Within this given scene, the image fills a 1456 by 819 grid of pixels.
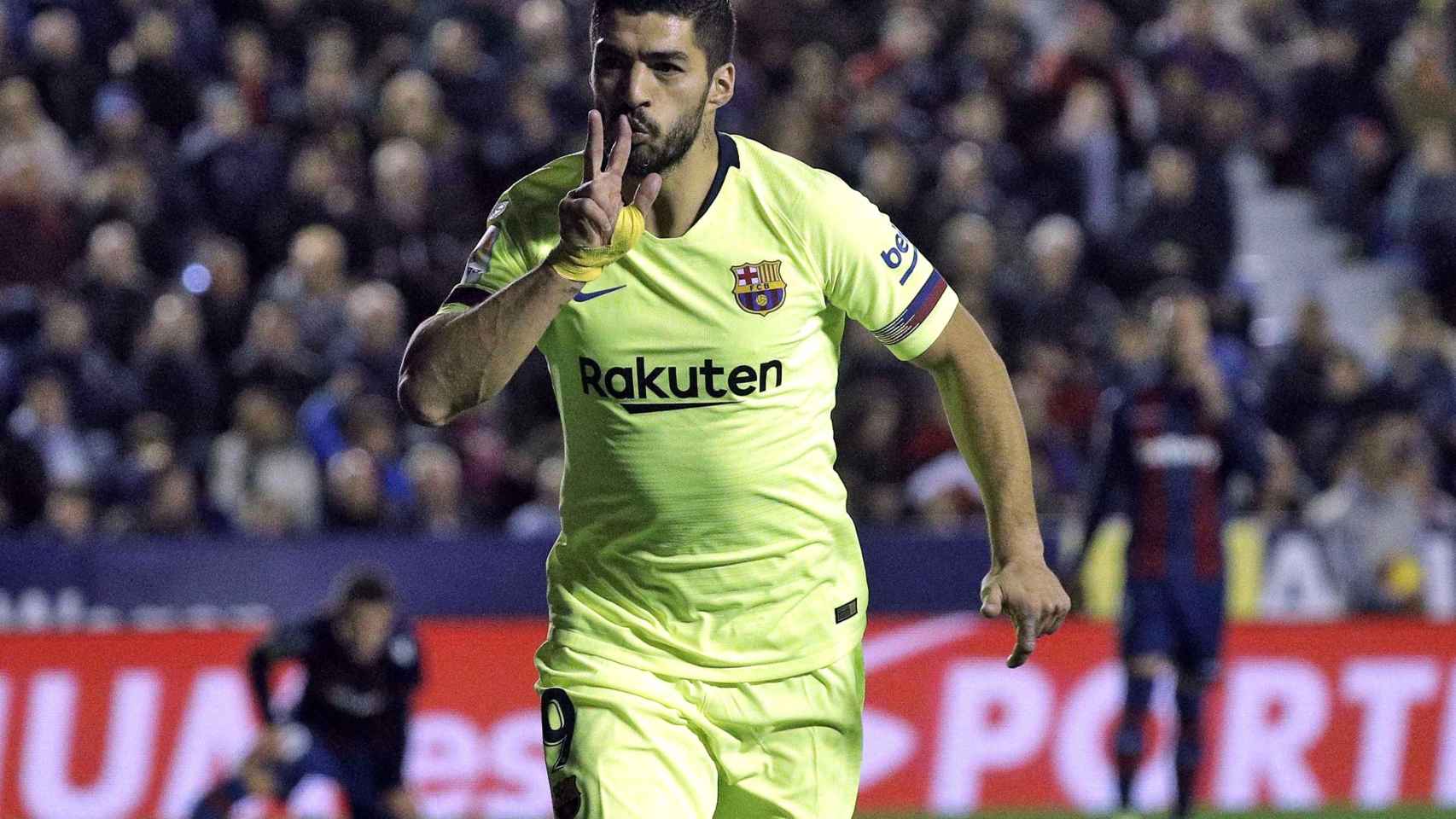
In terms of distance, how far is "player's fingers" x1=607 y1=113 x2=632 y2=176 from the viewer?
3738 mm

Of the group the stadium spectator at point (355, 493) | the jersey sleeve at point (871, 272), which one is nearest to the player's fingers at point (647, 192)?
the jersey sleeve at point (871, 272)

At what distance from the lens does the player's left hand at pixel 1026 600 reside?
4.14 metres

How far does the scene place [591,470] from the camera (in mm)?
4289

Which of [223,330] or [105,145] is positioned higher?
[105,145]

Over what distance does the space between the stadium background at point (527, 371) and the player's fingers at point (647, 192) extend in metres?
7.05

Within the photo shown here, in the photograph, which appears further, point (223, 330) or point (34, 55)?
point (34, 55)

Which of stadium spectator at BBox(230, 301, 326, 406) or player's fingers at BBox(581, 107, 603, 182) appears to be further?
stadium spectator at BBox(230, 301, 326, 406)

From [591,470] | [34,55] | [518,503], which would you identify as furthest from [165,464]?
[591,470]

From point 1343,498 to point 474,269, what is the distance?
8.64 m

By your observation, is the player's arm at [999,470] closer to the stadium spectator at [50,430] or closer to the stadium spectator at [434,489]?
the stadium spectator at [434,489]

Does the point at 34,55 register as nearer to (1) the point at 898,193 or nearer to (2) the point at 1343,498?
(1) the point at 898,193

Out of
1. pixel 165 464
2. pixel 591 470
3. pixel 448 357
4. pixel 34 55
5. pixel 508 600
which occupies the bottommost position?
pixel 508 600

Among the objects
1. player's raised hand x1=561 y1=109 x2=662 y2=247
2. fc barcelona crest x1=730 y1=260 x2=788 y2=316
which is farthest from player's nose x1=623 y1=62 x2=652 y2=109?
fc barcelona crest x1=730 y1=260 x2=788 y2=316

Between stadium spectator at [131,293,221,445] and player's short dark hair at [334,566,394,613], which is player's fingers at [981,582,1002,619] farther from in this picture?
stadium spectator at [131,293,221,445]
